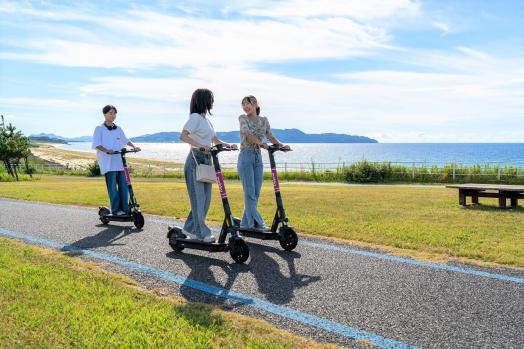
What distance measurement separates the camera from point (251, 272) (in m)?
5.38

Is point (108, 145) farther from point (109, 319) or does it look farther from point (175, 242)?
point (109, 319)

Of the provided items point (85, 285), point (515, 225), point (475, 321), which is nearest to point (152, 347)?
point (85, 285)

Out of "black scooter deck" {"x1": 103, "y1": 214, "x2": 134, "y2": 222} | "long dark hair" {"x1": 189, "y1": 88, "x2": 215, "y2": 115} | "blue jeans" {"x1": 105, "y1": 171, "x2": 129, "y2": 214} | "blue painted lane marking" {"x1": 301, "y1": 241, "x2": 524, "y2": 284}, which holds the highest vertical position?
"long dark hair" {"x1": 189, "y1": 88, "x2": 215, "y2": 115}

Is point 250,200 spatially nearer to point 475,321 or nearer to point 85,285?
point 85,285

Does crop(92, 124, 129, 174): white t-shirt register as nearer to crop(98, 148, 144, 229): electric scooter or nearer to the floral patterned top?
crop(98, 148, 144, 229): electric scooter

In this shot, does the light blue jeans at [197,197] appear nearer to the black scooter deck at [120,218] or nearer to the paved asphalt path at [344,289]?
the paved asphalt path at [344,289]

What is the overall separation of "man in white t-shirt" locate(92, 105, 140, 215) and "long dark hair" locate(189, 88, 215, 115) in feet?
11.1

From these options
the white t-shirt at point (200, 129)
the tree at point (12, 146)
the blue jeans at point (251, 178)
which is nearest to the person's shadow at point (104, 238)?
the blue jeans at point (251, 178)

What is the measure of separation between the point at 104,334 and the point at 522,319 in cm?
319

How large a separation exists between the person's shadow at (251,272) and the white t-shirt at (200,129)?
150 centimetres

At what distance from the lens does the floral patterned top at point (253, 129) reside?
6934 millimetres

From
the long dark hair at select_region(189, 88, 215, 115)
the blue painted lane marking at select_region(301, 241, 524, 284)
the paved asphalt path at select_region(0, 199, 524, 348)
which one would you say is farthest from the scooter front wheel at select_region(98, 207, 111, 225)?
Result: the blue painted lane marking at select_region(301, 241, 524, 284)

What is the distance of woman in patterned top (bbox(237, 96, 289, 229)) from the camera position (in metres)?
6.92

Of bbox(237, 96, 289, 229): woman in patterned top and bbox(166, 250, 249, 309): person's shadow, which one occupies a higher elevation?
bbox(237, 96, 289, 229): woman in patterned top
